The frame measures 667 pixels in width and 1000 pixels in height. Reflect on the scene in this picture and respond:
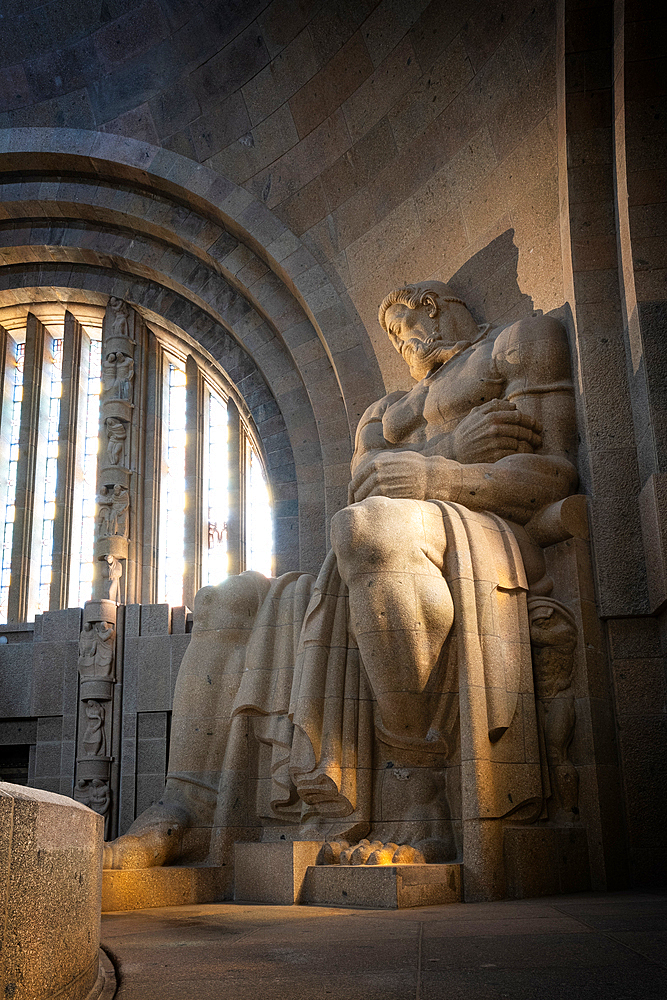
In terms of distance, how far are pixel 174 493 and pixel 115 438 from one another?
111 centimetres

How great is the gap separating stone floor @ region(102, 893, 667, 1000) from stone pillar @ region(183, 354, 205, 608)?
7.26m

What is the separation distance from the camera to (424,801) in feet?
12.3

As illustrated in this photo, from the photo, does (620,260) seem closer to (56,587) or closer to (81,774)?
(81,774)

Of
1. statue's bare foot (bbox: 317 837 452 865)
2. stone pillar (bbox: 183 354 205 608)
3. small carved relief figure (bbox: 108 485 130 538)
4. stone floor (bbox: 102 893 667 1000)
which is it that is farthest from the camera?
stone pillar (bbox: 183 354 205 608)

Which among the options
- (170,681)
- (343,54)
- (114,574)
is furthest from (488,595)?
(114,574)

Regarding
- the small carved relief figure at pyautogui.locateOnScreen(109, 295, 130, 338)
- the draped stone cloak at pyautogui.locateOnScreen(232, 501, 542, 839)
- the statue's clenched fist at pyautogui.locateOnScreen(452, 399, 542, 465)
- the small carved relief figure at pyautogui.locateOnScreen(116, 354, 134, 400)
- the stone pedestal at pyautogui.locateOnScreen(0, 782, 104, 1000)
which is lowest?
the stone pedestal at pyautogui.locateOnScreen(0, 782, 104, 1000)

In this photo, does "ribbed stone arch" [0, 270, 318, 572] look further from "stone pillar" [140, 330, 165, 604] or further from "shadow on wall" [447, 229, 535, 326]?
"shadow on wall" [447, 229, 535, 326]

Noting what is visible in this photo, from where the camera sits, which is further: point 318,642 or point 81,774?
point 81,774

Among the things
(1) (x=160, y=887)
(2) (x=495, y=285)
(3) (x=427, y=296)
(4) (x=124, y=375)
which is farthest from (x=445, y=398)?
(4) (x=124, y=375)

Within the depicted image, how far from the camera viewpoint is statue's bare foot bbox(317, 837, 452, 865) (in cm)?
343

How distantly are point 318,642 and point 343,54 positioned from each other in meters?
4.92

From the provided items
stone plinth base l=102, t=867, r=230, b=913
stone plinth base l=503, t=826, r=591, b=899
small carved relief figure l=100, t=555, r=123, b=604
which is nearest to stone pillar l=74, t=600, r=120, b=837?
small carved relief figure l=100, t=555, r=123, b=604

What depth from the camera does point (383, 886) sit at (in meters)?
3.17

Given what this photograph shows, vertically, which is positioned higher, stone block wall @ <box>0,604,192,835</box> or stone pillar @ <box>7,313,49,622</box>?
stone pillar @ <box>7,313,49,622</box>
